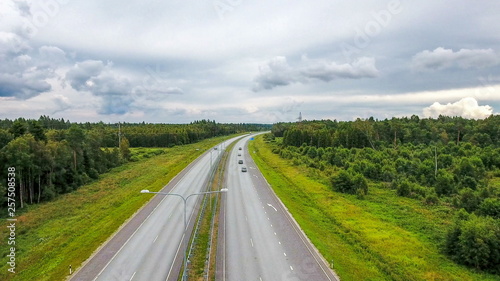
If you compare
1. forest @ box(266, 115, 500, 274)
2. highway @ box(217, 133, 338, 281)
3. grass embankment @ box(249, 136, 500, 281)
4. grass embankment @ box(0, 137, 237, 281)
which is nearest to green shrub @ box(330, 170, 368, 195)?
forest @ box(266, 115, 500, 274)

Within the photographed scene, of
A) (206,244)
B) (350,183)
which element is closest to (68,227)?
(206,244)

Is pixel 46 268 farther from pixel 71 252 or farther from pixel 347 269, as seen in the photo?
pixel 347 269

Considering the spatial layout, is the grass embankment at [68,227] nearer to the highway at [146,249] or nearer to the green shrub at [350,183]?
the highway at [146,249]

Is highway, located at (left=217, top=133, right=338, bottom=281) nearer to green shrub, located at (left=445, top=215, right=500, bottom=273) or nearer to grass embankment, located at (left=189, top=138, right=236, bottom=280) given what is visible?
grass embankment, located at (left=189, top=138, right=236, bottom=280)

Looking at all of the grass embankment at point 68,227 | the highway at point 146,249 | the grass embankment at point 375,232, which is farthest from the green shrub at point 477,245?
the grass embankment at point 68,227

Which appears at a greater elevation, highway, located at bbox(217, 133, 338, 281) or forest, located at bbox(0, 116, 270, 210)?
forest, located at bbox(0, 116, 270, 210)

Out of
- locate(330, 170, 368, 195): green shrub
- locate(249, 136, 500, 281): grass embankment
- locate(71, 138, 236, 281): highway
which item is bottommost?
locate(249, 136, 500, 281): grass embankment

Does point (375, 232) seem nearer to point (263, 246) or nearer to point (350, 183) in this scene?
point (263, 246)
